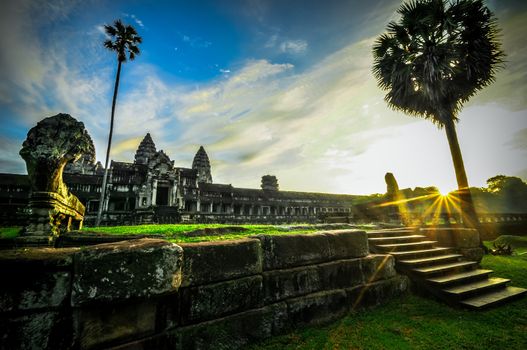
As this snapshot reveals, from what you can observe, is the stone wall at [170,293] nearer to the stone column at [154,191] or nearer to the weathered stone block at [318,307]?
the weathered stone block at [318,307]

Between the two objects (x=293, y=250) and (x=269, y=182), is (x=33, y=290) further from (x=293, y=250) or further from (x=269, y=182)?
(x=269, y=182)

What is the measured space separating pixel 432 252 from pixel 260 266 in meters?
4.70

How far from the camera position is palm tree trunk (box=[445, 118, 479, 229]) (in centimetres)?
867

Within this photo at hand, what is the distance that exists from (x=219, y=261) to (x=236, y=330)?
787 mm

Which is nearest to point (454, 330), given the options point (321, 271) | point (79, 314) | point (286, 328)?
point (321, 271)

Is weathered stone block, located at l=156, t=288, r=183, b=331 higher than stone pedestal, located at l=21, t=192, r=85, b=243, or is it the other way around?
stone pedestal, located at l=21, t=192, r=85, b=243

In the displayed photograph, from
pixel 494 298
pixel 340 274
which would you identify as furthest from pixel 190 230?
pixel 494 298

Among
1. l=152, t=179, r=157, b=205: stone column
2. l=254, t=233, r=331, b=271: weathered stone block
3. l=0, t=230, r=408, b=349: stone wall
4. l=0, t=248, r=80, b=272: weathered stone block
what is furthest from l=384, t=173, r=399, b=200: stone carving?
l=152, t=179, r=157, b=205: stone column

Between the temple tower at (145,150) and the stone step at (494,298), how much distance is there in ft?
160

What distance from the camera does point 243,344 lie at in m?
2.48

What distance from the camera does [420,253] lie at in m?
4.93

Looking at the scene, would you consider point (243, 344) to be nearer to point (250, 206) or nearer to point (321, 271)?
point (321, 271)

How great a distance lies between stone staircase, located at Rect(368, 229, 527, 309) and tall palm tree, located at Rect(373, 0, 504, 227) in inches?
211

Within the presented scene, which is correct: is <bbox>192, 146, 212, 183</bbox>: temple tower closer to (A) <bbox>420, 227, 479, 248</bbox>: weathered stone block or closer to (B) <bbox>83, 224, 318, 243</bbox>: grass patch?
(B) <bbox>83, 224, 318, 243</bbox>: grass patch
